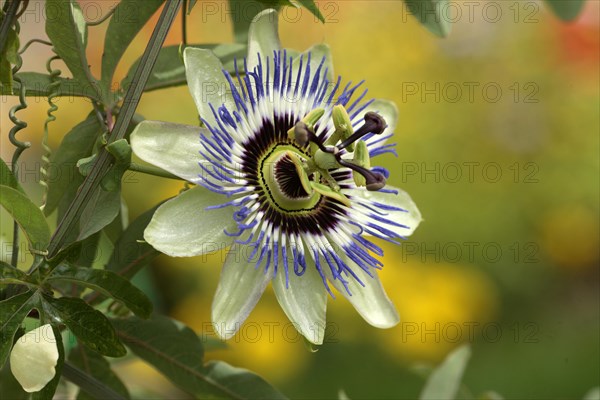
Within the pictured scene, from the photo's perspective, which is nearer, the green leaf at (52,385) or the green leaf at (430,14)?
the green leaf at (52,385)

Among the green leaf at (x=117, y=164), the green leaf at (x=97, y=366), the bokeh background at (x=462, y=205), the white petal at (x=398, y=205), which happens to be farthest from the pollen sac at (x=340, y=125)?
the bokeh background at (x=462, y=205)

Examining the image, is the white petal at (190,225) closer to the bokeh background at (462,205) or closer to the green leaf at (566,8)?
the green leaf at (566,8)

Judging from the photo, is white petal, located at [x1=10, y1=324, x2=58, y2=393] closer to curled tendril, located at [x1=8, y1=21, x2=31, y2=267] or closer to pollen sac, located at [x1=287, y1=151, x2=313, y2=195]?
curled tendril, located at [x1=8, y1=21, x2=31, y2=267]

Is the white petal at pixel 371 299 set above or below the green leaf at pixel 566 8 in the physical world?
below

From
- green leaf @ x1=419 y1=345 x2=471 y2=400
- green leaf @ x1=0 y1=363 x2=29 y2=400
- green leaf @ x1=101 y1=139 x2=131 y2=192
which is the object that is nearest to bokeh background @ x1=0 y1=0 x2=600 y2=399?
green leaf @ x1=419 y1=345 x2=471 y2=400

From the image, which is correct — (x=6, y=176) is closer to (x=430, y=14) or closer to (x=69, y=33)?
(x=69, y=33)

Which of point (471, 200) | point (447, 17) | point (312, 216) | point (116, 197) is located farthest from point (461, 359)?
point (471, 200)
